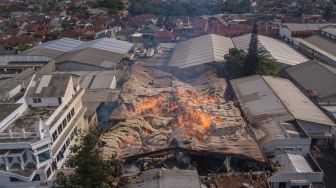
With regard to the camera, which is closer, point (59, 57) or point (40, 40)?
A: point (59, 57)

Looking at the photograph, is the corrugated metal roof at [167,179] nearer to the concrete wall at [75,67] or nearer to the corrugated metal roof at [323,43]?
the concrete wall at [75,67]

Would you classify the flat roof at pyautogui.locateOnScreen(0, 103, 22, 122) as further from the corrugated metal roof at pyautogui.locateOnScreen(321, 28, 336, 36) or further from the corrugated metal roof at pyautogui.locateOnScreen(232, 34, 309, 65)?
the corrugated metal roof at pyautogui.locateOnScreen(321, 28, 336, 36)

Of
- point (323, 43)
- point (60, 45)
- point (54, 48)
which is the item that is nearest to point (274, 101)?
point (323, 43)

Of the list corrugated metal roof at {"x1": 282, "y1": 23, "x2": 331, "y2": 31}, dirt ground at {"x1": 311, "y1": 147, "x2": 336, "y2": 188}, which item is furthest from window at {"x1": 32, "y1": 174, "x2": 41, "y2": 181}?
corrugated metal roof at {"x1": 282, "y1": 23, "x2": 331, "y2": 31}

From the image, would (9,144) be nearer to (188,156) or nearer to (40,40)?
(188,156)

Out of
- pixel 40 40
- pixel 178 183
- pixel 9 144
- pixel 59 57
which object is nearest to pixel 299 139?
pixel 178 183
